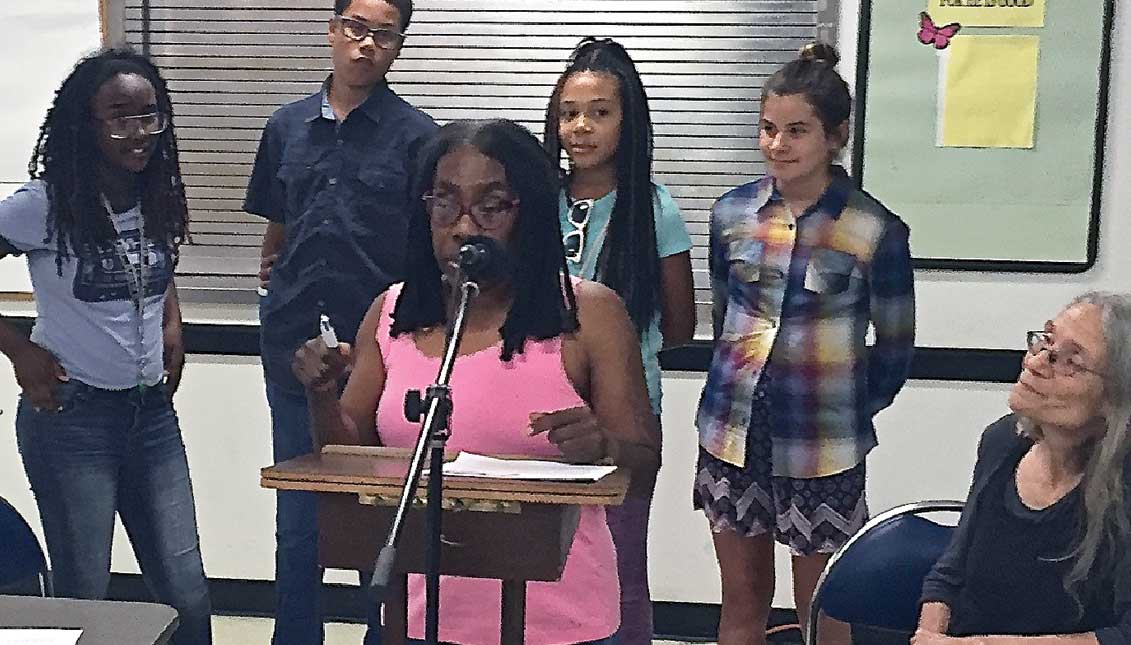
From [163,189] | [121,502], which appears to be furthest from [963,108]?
[121,502]

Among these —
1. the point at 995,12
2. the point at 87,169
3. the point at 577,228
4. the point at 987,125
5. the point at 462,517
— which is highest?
the point at 995,12

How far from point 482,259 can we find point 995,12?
2.09 meters

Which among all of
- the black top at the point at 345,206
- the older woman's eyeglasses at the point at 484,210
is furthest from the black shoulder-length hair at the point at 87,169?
the older woman's eyeglasses at the point at 484,210

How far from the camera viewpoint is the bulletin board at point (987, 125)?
3.13m

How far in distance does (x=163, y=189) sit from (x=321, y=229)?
33 centimetres

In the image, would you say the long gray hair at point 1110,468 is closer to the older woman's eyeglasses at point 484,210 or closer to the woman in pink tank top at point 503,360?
the woman in pink tank top at point 503,360

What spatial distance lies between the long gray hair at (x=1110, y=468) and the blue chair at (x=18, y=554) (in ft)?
5.26

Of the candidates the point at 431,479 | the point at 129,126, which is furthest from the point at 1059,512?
the point at 129,126

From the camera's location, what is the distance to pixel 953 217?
127 inches

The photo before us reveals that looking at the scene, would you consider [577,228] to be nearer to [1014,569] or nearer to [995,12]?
[1014,569]

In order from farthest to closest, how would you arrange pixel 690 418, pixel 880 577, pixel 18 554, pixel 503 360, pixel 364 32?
pixel 690 418
pixel 364 32
pixel 18 554
pixel 880 577
pixel 503 360

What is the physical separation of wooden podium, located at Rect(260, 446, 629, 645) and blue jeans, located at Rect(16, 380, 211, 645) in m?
1.18

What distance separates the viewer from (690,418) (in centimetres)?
334

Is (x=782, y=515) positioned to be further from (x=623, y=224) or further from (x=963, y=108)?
(x=963, y=108)
